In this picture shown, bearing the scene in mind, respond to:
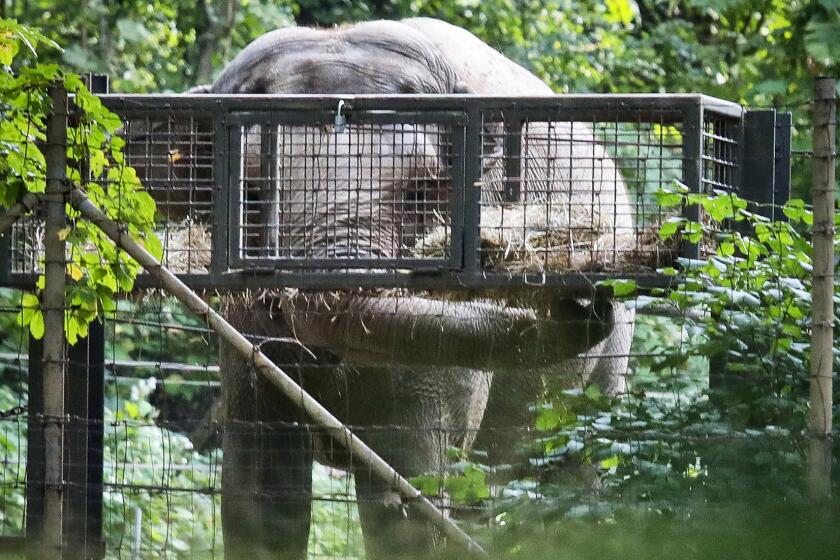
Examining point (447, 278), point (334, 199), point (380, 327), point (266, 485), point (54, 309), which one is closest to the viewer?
point (54, 309)

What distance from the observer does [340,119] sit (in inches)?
190

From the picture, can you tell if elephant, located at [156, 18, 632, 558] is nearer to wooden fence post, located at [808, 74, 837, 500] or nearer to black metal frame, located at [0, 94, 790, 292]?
black metal frame, located at [0, 94, 790, 292]

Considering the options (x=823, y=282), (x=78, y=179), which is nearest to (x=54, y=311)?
(x=78, y=179)

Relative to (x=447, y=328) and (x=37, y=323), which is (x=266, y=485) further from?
(x=37, y=323)

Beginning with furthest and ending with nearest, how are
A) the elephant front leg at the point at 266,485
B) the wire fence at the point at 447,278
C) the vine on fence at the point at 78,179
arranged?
the elephant front leg at the point at 266,485 → the wire fence at the point at 447,278 → the vine on fence at the point at 78,179

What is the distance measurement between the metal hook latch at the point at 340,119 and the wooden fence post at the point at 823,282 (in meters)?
1.47

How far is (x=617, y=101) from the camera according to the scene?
4758 millimetres

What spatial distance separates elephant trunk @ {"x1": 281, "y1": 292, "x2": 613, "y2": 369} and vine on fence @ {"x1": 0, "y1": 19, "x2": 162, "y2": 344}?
89 centimetres

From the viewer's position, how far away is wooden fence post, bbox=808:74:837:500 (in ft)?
13.0

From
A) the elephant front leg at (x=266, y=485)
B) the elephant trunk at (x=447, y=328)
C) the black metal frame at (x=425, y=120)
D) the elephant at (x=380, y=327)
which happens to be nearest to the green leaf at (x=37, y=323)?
the black metal frame at (x=425, y=120)

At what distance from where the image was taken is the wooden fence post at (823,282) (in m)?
3.97

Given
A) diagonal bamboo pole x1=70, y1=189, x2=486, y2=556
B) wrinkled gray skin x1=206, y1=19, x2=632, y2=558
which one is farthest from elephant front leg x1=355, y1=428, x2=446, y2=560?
diagonal bamboo pole x1=70, y1=189, x2=486, y2=556

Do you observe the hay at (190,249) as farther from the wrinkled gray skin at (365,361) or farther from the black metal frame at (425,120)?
the wrinkled gray skin at (365,361)

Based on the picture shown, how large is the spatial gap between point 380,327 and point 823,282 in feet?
5.06
